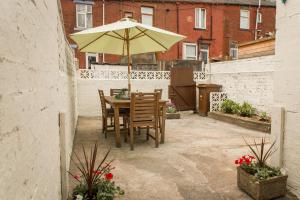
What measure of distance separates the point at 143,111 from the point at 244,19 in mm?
17006

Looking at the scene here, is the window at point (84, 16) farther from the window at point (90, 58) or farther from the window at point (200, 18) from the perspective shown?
the window at point (200, 18)

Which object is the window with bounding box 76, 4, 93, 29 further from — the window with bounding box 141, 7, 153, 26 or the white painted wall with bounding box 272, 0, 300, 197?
the white painted wall with bounding box 272, 0, 300, 197

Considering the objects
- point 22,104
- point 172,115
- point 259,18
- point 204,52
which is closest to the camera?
point 22,104

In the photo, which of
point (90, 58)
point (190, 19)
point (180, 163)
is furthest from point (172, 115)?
point (190, 19)

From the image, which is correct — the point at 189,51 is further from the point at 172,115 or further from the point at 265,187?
the point at 265,187

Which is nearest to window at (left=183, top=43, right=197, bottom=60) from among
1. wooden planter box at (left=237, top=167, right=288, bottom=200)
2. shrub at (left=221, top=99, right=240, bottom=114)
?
shrub at (left=221, top=99, right=240, bottom=114)

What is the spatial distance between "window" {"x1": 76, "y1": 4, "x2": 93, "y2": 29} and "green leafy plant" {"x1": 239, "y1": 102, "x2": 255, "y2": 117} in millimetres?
11442

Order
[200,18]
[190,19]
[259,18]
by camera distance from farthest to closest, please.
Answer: [259,18]
[200,18]
[190,19]

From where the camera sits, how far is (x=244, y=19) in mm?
19094

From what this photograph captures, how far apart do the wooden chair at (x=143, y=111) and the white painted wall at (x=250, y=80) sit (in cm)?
418

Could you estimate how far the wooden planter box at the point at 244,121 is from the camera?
671 cm

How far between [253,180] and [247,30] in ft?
60.5

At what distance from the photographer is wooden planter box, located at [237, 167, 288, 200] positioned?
283cm

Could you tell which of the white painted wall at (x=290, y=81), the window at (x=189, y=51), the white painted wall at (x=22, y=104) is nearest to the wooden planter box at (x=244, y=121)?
the white painted wall at (x=290, y=81)
